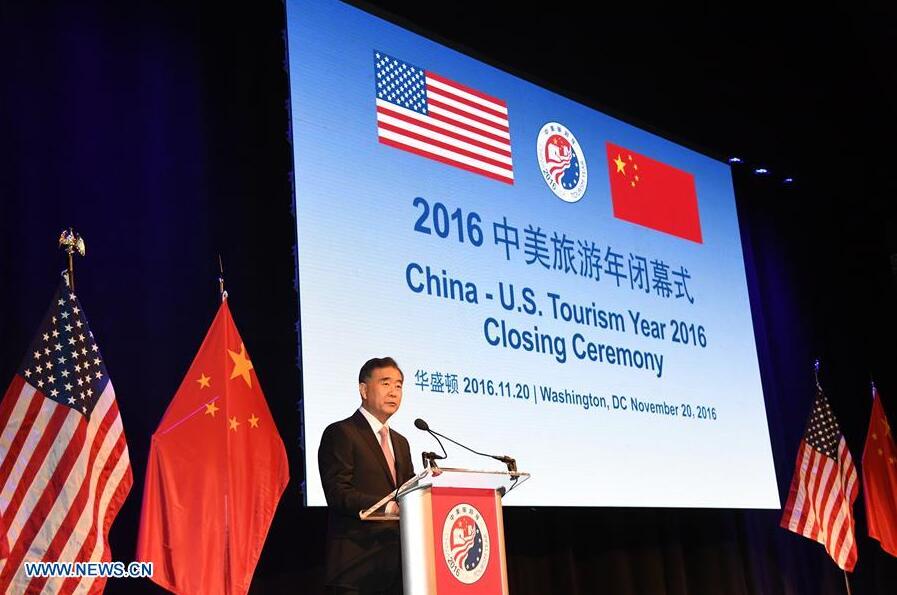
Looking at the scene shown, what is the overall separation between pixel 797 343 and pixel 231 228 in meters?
4.00

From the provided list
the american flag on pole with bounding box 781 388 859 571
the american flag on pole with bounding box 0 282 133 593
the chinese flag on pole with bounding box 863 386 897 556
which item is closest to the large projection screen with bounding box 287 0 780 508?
the american flag on pole with bounding box 781 388 859 571

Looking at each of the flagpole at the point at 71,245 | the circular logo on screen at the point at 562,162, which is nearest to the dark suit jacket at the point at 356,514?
the flagpole at the point at 71,245

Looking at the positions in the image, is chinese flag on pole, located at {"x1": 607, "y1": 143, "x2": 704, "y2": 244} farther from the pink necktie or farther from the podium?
the podium

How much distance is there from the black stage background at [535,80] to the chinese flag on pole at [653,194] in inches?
10.6

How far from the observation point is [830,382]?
22.5 feet

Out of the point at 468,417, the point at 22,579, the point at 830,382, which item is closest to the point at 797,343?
the point at 830,382

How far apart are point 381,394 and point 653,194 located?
7.64 ft

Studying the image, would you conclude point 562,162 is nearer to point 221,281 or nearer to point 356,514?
point 221,281

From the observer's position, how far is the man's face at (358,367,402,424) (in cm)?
395

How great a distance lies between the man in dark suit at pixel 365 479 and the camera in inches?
149

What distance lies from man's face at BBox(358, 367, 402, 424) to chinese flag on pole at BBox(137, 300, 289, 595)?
363 mm

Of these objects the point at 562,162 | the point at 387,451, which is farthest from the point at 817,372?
the point at 387,451

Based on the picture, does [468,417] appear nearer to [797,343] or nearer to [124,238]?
[124,238]

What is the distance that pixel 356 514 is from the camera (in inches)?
147
